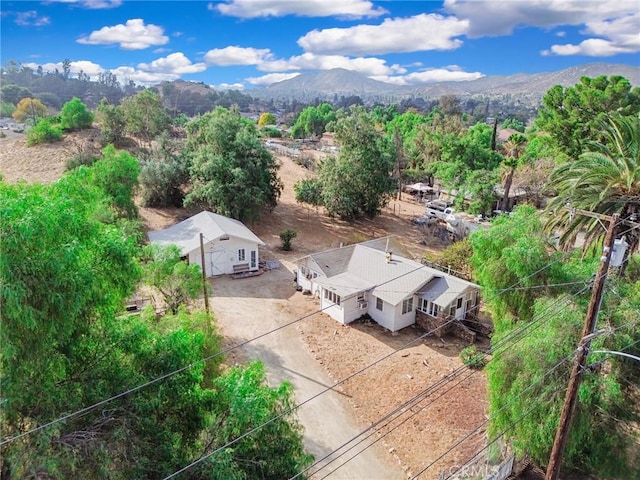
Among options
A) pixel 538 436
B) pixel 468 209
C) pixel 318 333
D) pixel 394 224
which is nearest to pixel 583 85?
pixel 468 209

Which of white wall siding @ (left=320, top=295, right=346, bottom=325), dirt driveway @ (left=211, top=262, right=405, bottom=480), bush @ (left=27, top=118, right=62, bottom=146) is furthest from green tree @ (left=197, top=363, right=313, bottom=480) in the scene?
bush @ (left=27, top=118, right=62, bottom=146)

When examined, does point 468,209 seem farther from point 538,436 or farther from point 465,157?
point 538,436

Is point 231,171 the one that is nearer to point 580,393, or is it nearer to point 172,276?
point 172,276

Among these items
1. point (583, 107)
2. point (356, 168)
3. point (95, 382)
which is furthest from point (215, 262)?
point (583, 107)

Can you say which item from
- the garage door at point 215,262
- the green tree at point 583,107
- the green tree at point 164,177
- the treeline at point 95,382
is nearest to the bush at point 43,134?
the green tree at point 164,177

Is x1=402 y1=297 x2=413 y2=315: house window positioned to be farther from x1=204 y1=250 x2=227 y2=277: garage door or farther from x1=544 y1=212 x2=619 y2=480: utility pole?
x1=544 y1=212 x2=619 y2=480: utility pole

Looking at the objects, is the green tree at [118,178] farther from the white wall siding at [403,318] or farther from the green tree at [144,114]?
the green tree at [144,114]
